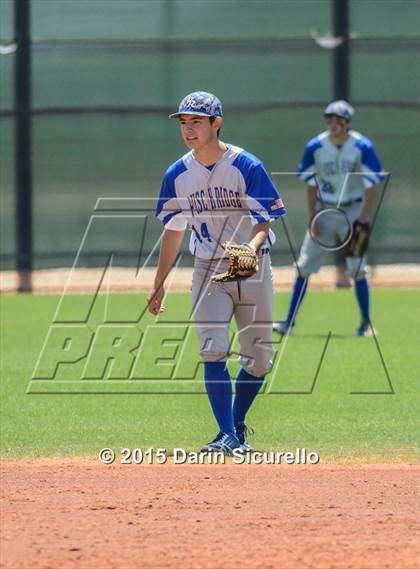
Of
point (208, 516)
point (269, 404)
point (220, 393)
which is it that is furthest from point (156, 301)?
point (269, 404)

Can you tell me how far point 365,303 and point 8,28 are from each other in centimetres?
702

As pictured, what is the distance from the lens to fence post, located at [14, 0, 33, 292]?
16.7m

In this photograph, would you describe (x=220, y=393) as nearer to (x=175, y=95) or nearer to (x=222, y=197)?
(x=222, y=197)

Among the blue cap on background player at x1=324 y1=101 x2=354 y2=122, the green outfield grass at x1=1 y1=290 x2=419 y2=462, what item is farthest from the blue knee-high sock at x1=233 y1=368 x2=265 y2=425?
the blue cap on background player at x1=324 y1=101 x2=354 y2=122

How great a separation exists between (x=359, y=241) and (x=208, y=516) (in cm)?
684

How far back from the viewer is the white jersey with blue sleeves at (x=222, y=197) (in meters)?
7.24

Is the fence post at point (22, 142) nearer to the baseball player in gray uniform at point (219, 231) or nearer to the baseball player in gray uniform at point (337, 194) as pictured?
the baseball player in gray uniform at point (337, 194)

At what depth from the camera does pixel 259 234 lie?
7.21 meters

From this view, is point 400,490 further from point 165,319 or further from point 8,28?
point 8,28

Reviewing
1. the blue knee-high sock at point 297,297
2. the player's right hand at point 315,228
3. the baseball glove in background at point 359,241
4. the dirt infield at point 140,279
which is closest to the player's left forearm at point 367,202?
the baseball glove in background at point 359,241

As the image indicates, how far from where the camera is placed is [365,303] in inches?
476

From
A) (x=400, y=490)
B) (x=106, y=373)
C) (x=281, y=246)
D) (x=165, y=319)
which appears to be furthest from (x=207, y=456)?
(x=281, y=246)

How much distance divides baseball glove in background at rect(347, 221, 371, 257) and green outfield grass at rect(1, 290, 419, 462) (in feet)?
2.56

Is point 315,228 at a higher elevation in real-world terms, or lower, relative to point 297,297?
higher
